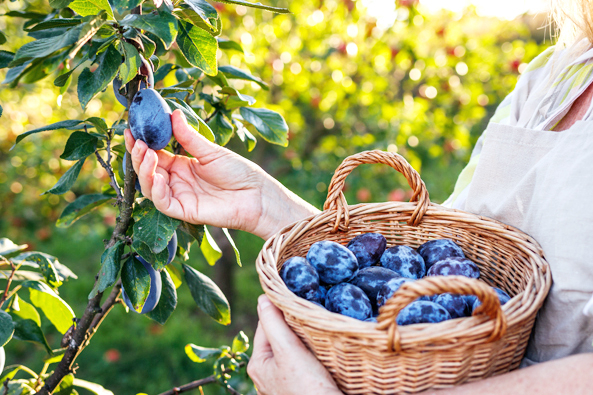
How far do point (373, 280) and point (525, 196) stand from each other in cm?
34

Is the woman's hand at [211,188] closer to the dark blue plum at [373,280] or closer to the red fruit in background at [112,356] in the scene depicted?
the dark blue plum at [373,280]

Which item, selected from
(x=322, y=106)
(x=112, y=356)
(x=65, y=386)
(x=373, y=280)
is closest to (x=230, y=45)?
(x=373, y=280)

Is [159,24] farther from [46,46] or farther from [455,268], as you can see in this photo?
[455,268]

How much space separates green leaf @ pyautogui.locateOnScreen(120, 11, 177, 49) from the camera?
620mm

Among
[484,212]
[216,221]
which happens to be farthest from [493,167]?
[216,221]

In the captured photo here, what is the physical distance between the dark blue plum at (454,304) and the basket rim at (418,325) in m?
0.10

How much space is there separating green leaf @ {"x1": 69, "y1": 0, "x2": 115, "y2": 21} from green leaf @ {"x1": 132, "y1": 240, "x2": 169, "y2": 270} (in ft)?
1.31

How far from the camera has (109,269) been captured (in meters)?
0.78

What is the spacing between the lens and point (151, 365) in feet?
7.36

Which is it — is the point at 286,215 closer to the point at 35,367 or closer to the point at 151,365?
the point at 151,365

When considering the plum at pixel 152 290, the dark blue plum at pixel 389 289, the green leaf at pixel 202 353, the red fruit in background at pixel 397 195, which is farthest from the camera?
the red fruit in background at pixel 397 195

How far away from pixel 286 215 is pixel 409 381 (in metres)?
0.55

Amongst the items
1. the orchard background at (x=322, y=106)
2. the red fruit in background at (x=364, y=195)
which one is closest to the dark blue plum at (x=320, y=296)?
the orchard background at (x=322, y=106)

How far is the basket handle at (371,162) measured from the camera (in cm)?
95
